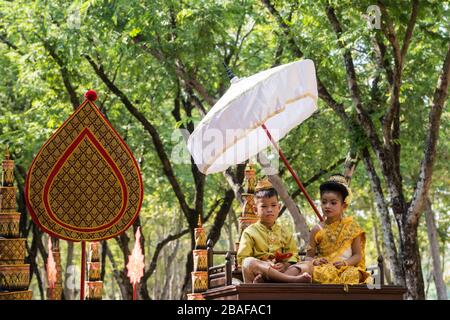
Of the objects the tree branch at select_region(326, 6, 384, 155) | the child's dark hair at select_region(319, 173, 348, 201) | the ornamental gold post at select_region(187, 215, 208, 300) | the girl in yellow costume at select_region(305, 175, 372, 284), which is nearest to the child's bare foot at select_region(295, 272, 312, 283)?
the girl in yellow costume at select_region(305, 175, 372, 284)

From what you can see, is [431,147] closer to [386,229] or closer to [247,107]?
[386,229]

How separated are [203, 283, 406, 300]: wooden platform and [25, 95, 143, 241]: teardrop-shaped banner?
46.6 inches

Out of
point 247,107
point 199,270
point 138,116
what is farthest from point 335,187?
point 138,116

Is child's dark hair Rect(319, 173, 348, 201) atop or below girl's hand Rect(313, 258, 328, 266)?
atop

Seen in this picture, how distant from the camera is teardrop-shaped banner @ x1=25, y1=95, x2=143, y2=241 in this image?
729cm

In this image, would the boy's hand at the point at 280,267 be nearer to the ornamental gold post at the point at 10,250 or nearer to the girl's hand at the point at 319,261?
the girl's hand at the point at 319,261

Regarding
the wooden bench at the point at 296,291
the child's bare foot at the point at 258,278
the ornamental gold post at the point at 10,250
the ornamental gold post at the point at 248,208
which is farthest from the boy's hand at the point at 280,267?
the ornamental gold post at the point at 248,208

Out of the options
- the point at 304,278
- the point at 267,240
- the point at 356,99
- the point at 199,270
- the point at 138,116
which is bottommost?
the point at 304,278

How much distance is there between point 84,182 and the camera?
746cm

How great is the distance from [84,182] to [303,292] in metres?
2.18

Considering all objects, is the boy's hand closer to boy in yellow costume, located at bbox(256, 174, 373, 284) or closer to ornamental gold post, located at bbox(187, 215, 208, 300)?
boy in yellow costume, located at bbox(256, 174, 373, 284)

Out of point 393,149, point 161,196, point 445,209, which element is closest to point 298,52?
point 393,149

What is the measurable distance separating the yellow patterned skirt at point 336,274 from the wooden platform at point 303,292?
0.75 ft

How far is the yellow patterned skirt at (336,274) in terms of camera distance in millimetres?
7484
